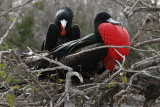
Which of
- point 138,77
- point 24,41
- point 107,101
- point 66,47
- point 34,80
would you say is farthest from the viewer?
point 24,41

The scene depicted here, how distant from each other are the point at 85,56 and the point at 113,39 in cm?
35

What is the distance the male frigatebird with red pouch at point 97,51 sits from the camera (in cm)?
304

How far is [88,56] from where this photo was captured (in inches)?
123

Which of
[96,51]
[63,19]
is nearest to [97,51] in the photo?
[96,51]

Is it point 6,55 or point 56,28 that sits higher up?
point 56,28

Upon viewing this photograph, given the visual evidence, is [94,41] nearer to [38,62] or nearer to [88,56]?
[88,56]

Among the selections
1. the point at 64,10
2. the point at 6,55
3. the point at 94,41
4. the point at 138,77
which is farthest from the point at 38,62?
the point at 64,10

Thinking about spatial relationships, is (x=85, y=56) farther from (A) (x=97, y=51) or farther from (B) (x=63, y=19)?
(B) (x=63, y=19)

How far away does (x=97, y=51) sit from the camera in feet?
10.0

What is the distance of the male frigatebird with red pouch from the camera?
9.98ft

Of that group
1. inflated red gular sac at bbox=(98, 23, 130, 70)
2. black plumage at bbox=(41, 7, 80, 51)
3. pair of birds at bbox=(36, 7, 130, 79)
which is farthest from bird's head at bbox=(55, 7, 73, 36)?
inflated red gular sac at bbox=(98, 23, 130, 70)

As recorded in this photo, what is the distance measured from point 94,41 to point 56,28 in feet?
4.38

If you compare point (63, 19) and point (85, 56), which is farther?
point (63, 19)

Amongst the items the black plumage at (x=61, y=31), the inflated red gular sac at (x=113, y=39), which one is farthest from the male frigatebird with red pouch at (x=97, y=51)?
the black plumage at (x=61, y=31)
